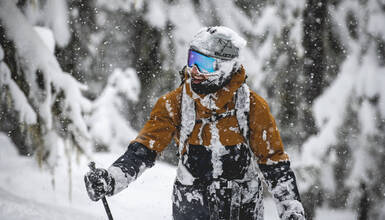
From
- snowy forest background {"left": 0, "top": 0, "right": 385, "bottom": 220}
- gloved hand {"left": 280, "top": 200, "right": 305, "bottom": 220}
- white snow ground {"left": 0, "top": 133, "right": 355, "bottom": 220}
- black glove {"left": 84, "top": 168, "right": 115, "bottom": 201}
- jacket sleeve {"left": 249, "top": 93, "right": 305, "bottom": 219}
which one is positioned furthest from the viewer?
snowy forest background {"left": 0, "top": 0, "right": 385, "bottom": 220}

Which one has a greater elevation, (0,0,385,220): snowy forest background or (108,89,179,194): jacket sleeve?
(0,0,385,220): snowy forest background

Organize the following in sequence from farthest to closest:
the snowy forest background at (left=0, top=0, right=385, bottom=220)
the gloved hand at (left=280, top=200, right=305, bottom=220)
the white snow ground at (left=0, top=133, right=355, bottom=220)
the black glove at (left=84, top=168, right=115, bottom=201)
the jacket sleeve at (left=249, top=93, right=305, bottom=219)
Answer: the snowy forest background at (left=0, top=0, right=385, bottom=220) < the white snow ground at (left=0, top=133, right=355, bottom=220) < the jacket sleeve at (left=249, top=93, right=305, bottom=219) < the gloved hand at (left=280, top=200, right=305, bottom=220) < the black glove at (left=84, top=168, right=115, bottom=201)

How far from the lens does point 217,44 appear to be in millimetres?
2100

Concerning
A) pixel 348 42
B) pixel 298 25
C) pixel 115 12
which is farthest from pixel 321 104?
pixel 115 12

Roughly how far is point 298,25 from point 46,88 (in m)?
4.30

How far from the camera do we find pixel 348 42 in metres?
5.25

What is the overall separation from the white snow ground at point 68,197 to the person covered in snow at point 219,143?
5.06ft

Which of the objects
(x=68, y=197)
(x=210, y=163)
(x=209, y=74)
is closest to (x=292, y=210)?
(x=210, y=163)

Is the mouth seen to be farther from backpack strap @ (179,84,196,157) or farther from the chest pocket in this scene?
the chest pocket

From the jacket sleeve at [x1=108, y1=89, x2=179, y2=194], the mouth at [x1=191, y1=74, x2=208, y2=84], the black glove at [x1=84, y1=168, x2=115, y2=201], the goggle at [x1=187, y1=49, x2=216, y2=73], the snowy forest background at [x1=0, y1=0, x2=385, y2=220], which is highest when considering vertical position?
the snowy forest background at [x1=0, y1=0, x2=385, y2=220]

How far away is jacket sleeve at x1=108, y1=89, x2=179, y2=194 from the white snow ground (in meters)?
1.35

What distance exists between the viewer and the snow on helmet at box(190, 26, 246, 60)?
209 cm

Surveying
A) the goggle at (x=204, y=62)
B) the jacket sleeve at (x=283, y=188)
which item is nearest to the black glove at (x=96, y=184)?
the goggle at (x=204, y=62)

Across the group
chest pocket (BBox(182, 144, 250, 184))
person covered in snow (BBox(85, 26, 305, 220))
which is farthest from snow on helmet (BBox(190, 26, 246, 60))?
chest pocket (BBox(182, 144, 250, 184))
